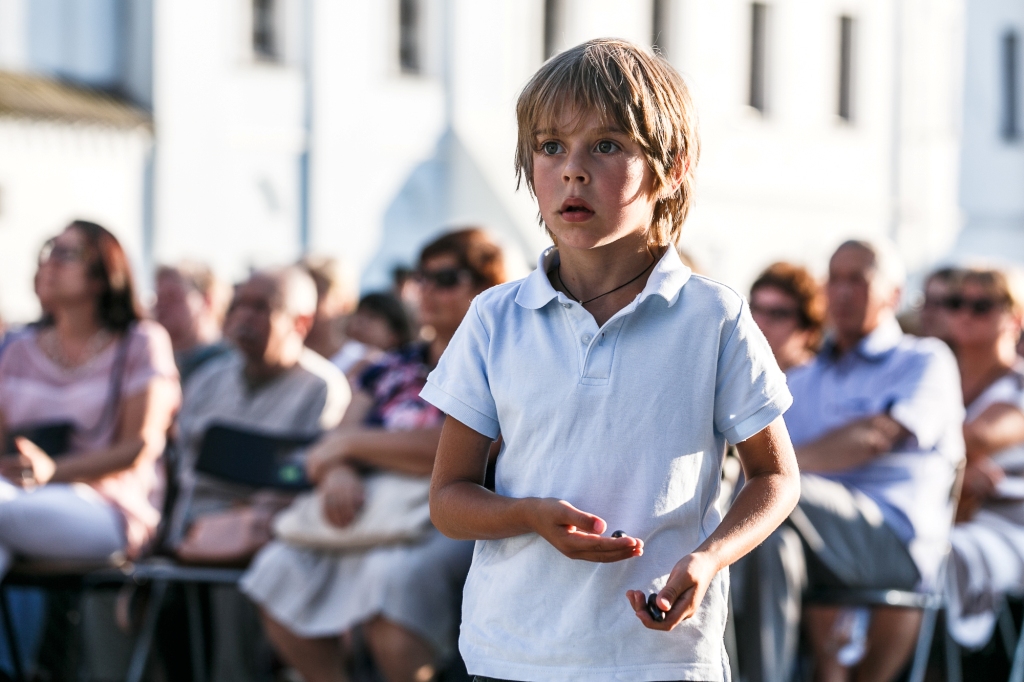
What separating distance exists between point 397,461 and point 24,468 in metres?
1.13

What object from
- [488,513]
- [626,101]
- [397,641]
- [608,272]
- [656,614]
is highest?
[626,101]

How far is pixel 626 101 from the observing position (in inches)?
85.6

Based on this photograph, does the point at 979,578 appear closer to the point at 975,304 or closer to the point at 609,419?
the point at 975,304

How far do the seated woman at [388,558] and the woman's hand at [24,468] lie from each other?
726mm

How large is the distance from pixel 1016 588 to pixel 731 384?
3.28 meters

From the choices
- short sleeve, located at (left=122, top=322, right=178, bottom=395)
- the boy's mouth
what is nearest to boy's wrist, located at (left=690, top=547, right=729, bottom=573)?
the boy's mouth

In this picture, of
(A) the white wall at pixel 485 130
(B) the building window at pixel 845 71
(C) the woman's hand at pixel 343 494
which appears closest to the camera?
(C) the woman's hand at pixel 343 494

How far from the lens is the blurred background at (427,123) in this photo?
19.9 m

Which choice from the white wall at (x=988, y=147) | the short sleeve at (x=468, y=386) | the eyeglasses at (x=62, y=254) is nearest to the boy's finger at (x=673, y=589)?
the short sleeve at (x=468, y=386)

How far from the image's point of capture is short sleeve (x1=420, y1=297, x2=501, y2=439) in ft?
7.50

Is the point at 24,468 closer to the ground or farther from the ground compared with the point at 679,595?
closer to the ground

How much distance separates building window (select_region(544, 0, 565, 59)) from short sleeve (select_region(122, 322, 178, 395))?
19609 millimetres

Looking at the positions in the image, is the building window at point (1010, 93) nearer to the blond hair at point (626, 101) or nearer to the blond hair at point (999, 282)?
the blond hair at point (999, 282)

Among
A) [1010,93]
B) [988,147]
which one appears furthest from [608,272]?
[1010,93]
